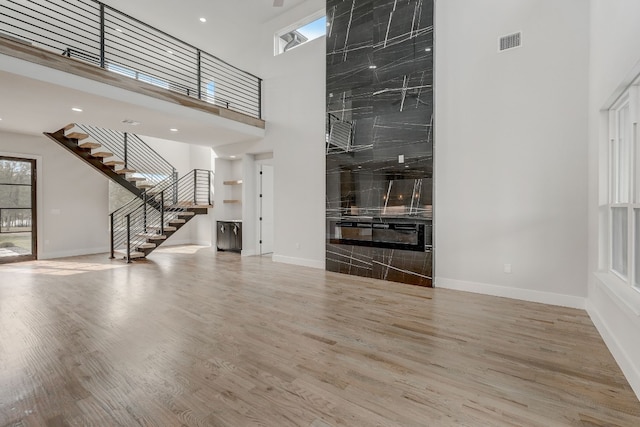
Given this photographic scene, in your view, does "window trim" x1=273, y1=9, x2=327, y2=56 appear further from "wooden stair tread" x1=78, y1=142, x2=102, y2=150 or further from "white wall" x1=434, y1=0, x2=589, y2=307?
"wooden stair tread" x1=78, y1=142, x2=102, y2=150

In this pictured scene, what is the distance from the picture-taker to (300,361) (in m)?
2.36

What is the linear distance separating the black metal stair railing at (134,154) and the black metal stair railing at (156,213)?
0.32 meters

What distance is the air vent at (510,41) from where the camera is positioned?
12.9ft

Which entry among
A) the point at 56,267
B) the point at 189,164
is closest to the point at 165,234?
the point at 56,267

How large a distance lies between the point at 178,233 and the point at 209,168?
7.46 feet

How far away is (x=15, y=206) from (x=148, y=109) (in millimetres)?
4628

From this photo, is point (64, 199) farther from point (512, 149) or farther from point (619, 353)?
point (619, 353)

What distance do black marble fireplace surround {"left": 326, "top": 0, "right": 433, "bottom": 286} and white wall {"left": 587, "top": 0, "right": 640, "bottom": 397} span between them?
182cm

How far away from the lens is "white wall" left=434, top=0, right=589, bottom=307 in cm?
362

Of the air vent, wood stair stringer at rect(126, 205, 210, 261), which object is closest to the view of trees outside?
wood stair stringer at rect(126, 205, 210, 261)

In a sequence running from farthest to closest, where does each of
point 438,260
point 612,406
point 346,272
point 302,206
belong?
point 302,206 < point 346,272 < point 438,260 < point 612,406

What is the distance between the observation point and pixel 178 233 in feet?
31.2

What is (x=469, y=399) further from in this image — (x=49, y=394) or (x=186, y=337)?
(x=49, y=394)

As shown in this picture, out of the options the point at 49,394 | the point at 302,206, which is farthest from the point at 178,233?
the point at 49,394
